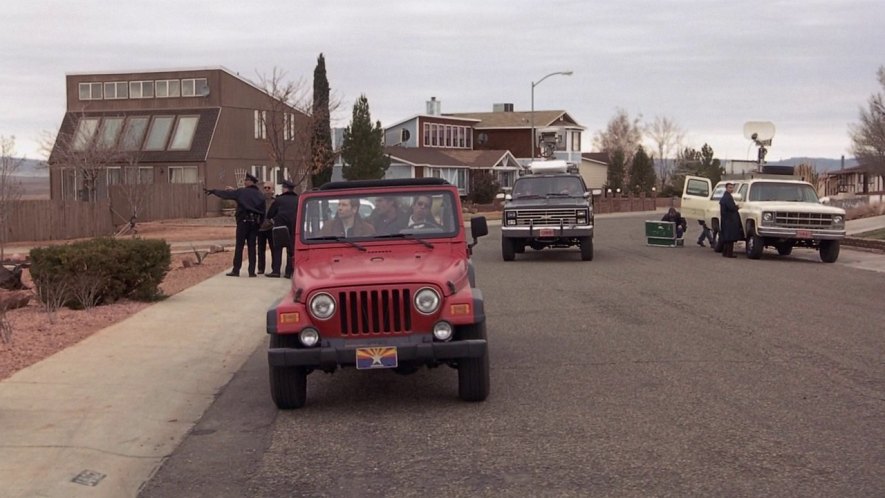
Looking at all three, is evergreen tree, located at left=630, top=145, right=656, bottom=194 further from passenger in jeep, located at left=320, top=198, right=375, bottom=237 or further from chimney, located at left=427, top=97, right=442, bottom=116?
passenger in jeep, located at left=320, top=198, right=375, bottom=237

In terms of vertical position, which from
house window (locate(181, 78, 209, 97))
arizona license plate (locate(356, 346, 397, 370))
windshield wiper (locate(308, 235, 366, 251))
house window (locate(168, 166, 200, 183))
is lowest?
arizona license plate (locate(356, 346, 397, 370))

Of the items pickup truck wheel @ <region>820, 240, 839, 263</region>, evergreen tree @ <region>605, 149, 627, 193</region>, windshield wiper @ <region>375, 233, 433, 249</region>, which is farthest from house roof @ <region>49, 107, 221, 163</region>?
windshield wiper @ <region>375, 233, 433, 249</region>

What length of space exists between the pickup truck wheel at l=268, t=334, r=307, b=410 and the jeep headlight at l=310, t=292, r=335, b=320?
12.4 inches

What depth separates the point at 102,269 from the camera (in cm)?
1308

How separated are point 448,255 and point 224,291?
772 cm

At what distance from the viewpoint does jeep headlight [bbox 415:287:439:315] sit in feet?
24.5

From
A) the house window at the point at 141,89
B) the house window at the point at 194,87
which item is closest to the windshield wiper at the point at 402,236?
the house window at the point at 194,87

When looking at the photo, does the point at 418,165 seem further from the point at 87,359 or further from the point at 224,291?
the point at 87,359

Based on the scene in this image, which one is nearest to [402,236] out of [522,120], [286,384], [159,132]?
[286,384]

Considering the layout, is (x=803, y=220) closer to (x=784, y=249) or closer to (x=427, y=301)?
(x=784, y=249)

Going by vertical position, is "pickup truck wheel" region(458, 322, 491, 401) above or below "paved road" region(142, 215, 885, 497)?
above

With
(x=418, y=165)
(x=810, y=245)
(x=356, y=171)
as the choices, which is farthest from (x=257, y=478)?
(x=418, y=165)

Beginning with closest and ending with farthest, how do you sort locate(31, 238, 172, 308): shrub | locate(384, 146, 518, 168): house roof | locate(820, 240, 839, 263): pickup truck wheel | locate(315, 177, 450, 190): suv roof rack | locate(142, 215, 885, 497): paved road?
locate(142, 215, 885, 497): paved road, locate(315, 177, 450, 190): suv roof rack, locate(31, 238, 172, 308): shrub, locate(820, 240, 839, 263): pickup truck wheel, locate(384, 146, 518, 168): house roof

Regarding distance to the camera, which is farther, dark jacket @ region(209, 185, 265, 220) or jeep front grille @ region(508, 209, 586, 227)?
jeep front grille @ region(508, 209, 586, 227)
